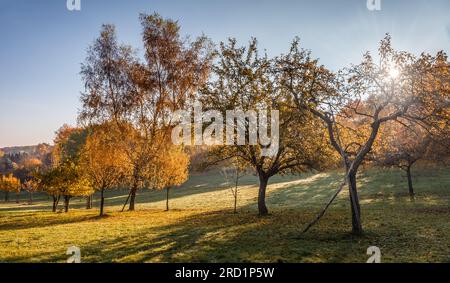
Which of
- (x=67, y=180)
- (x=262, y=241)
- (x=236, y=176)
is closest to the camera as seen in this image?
(x=262, y=241)

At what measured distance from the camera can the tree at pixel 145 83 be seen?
32375 millimetres

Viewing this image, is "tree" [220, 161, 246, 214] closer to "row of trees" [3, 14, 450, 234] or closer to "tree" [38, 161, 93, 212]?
"row of trees" [3, 14, 450, 234]

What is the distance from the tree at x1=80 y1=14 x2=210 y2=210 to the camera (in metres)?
32.4

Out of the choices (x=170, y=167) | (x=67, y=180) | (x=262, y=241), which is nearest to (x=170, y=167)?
(x=170, y=167)

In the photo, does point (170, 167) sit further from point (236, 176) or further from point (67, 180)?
point (236, 176)

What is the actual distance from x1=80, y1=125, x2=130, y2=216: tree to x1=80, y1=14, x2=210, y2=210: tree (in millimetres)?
979

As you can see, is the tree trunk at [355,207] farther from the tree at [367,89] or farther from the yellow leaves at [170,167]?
the yellow leaves at [170,167]

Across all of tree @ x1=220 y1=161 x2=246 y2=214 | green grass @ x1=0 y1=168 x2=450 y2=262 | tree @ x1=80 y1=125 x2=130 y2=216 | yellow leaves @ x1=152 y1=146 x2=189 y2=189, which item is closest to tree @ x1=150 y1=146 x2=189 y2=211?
yellow leaves @ x1=152 y1=146 x2=189 y2=189

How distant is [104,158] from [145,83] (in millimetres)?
8580

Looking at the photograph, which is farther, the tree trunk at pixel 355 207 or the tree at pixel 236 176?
the tree at pixel 236 176

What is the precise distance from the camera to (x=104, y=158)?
31406mm

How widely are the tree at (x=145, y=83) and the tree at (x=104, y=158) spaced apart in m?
0.98

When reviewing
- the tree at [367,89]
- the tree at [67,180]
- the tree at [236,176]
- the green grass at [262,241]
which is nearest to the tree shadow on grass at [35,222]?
the green grass at [262,241]
